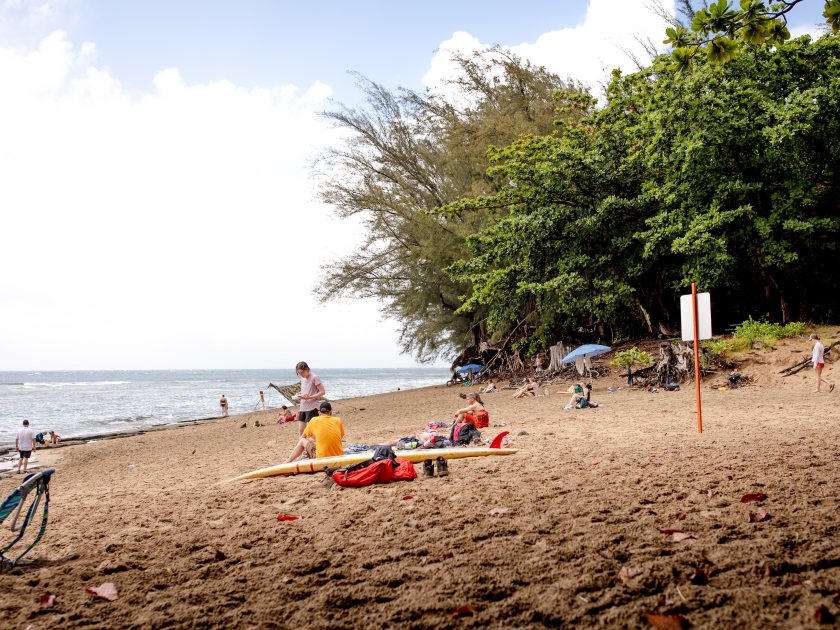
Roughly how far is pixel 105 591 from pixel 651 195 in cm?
1739

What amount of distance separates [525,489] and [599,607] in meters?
2.61

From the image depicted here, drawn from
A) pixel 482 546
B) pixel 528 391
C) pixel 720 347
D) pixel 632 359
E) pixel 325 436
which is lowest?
pixel 528 391

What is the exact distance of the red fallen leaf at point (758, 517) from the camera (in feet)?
12.1

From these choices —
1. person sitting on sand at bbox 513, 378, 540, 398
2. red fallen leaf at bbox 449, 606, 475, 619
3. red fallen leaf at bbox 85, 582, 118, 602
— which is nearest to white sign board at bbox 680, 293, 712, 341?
red fallen leaf at bbox 449, 606, 475, 619

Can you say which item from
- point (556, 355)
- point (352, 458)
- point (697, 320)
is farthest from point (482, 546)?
point (556, 355)

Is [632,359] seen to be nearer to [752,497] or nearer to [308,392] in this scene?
[308,392]

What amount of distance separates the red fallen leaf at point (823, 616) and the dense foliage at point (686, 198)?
14886mm

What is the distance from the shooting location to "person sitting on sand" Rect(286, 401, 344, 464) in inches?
303

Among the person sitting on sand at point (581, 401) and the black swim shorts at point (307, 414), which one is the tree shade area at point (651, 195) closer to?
the person sitting on sand at point (581, 401)

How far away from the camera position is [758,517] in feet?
12.3

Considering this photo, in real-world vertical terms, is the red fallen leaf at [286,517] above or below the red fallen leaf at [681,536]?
below

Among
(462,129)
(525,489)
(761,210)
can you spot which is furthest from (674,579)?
(462,129)

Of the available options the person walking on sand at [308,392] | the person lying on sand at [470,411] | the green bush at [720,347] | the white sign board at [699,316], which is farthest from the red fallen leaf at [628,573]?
the green bush at [720,347]

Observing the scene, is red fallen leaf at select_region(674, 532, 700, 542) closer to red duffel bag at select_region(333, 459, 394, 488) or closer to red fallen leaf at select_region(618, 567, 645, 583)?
red fallen leaf at select_region(618, 567, 645, 583)
